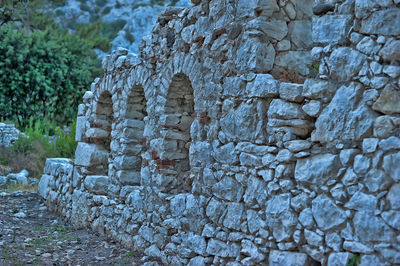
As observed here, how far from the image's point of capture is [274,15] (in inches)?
154

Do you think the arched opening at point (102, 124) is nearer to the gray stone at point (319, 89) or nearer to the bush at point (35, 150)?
the bush at point (35, 150)

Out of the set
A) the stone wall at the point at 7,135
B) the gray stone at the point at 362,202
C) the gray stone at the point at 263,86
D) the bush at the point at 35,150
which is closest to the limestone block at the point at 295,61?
the gray stone at the point at 263,86

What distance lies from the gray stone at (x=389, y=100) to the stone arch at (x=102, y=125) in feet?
16.9

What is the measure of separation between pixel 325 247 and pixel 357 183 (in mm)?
497

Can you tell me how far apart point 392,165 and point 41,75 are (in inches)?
539

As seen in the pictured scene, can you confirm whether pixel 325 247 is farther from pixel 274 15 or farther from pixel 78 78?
pixel 78 78

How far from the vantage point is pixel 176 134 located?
524cm

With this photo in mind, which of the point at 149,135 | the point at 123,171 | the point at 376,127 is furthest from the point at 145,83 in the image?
the point at 376,127

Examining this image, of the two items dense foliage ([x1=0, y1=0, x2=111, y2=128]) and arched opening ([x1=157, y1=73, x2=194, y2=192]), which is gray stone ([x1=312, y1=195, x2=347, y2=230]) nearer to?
arched opening ([x1=157, y1=73, x2=194, y2=192])

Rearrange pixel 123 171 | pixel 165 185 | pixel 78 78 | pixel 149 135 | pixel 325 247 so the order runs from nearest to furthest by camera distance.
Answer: pixel 325 247, pixel 165 185, pixel 149 135, pixel 123 171, pixel 78 78

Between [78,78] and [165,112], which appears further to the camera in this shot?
[78,78]

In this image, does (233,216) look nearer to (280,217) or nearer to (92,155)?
(280,217)

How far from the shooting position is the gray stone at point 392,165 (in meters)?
2.57

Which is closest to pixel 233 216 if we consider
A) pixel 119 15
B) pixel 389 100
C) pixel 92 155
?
pixel 389 100
